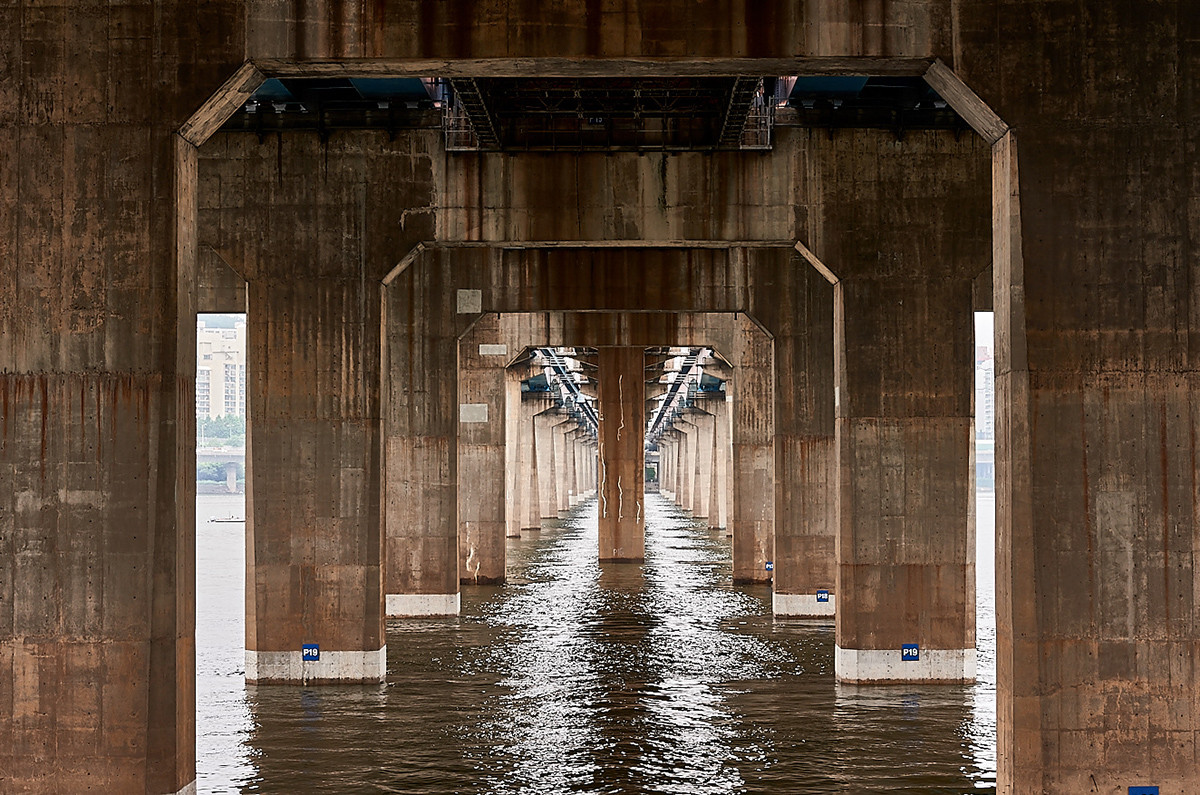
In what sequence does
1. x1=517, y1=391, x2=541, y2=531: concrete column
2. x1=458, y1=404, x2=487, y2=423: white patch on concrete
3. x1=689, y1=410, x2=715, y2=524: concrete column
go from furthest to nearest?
x1=689, y1=410, x2=715, y2=524: concrete column → x1=517, y1=391, x2=541, y2=531: concrete column → x1=458, y1=404, x2=487, y2=423: white patch on concrete

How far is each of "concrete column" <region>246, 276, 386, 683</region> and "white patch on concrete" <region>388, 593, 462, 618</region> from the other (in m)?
12.6

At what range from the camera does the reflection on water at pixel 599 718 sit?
60.9ft

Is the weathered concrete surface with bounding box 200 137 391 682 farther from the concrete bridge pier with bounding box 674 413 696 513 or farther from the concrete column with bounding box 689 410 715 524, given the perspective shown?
the concrete bridge pier with bounding box 674 413 696 513

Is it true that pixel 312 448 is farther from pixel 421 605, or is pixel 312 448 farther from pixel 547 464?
pixel 547 464

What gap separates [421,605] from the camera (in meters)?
37.5

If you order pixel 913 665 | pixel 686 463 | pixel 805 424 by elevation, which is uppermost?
pixel 805 424

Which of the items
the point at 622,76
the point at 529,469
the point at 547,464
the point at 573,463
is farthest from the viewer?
the point at 573,463

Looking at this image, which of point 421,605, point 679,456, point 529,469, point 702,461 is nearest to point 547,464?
point 702,461

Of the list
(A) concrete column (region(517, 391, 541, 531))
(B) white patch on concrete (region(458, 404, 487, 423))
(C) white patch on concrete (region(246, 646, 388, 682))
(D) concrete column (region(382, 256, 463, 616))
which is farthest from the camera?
(A) concrete column (region(517, 391, 541, 531))

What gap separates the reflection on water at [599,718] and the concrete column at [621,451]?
1601cm

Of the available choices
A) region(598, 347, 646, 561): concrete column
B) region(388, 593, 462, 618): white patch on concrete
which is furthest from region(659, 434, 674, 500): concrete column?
region(388, 593, 462, 618): white patch on concrete

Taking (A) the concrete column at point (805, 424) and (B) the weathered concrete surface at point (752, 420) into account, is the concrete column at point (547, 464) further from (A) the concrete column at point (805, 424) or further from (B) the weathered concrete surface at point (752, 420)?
(A) the concrete column at point (805, 424)

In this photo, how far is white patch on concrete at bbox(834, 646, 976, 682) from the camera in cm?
2505

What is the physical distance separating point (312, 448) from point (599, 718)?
7.35m
